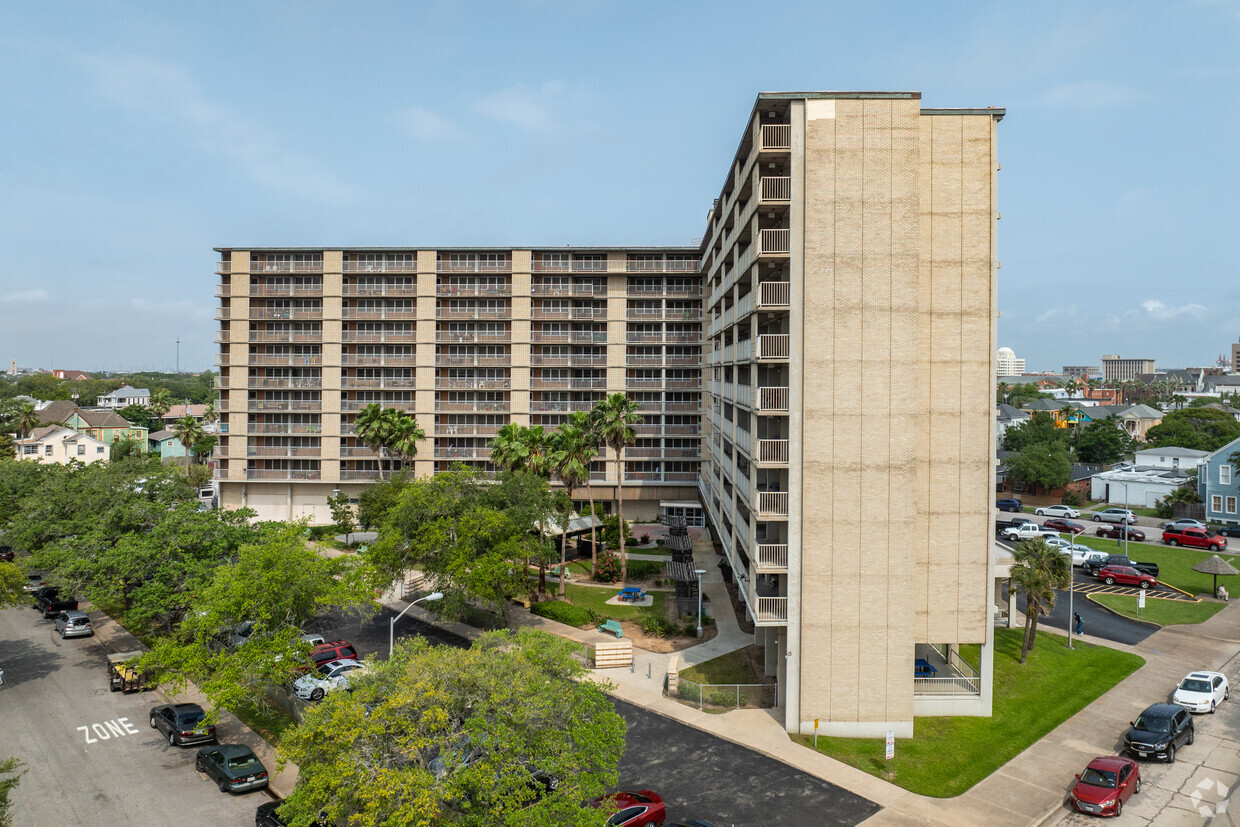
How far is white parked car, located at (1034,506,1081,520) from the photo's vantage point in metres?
80.2

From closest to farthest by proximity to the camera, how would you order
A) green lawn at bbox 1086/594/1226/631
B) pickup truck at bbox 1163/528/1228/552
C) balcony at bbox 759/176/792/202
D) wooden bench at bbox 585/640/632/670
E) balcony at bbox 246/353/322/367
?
balcony at bbox 759/176/792/202, wooden bench at bbox 585/640/632/670, green lawn at bbox 1086/594/1226/631, pickup truck at bbox 1163/528/1228/552, balcony at bbox 246/353/322/367

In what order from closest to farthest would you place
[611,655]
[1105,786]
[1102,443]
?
[1105,786]
[611,655]
[1102,443]

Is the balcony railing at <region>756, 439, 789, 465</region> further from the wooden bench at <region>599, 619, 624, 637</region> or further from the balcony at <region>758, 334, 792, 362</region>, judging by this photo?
the wooden bench at <region>599, 619, 624, 637</region>

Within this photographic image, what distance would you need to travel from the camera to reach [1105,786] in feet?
81.3

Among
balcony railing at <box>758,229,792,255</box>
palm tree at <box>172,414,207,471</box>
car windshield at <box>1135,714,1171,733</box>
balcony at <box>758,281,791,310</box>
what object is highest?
balcony railing at <box>758,229,792,255</box>

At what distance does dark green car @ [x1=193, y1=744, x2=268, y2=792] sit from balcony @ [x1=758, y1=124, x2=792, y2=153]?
33250 millimetres

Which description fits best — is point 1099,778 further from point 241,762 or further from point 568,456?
point 568,456

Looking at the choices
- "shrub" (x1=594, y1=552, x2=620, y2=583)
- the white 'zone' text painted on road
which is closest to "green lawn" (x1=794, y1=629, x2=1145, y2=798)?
"shrub" (x1=594, y1=552, x2=620, y2=583)

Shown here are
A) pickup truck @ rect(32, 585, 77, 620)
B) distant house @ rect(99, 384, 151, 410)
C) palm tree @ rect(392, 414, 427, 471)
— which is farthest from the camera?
distant house @ rect(99, 384, 151, 410)

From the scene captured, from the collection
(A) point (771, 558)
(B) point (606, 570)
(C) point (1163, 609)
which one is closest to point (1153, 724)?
(A) point (771, 558)

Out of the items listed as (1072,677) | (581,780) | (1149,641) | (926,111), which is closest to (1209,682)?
(1072,677)

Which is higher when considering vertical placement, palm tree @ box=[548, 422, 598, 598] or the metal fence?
palm tree @ box=[548, 422, 598, 598]

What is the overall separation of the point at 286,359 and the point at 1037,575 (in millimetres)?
69756

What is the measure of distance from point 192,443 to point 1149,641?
417ft
